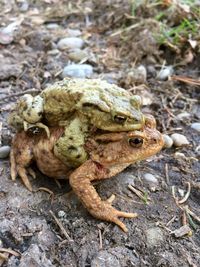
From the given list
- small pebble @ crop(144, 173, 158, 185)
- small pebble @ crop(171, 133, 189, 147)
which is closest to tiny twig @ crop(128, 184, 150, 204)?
small pebble @ crop(144, 173, 158, 185)

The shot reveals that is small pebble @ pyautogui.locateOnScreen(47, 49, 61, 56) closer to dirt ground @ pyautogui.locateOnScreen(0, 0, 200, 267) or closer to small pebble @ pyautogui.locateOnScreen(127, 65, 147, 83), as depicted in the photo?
dirt ground @ pyautogui.locateOnScreen(0, 0, 200, 267)

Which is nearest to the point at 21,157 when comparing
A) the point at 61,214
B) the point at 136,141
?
the point at 61,214

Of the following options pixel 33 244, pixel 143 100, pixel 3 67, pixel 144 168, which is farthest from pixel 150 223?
pixel 3 67

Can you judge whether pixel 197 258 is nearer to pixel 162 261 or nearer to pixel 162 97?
pixel 162 261

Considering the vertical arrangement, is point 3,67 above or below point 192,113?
above

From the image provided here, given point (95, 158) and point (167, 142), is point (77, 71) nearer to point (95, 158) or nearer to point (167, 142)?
point (167, 142)
